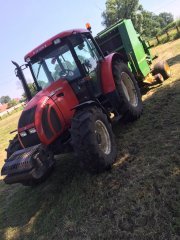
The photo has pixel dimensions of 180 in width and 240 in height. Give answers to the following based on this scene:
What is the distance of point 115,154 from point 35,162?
5.14ft

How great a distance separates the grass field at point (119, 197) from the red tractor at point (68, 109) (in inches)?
16.1

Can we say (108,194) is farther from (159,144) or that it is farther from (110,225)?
(159,144)

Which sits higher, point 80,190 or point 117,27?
point 117,27

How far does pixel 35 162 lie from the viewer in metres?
5.29

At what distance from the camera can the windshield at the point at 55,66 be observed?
6.51m

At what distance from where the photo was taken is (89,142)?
5.29 metres

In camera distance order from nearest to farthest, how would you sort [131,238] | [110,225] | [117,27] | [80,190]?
[131,238] < [110,225] < [80,190] < [117,27]

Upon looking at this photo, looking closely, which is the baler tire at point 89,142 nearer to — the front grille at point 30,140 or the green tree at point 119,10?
the front grille at point 30,140

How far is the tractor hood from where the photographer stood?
18.6ft

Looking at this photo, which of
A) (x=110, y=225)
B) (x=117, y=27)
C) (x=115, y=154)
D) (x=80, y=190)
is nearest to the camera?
(x=110, y=225)

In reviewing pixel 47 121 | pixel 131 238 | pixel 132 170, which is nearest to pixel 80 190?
pixel 132 170

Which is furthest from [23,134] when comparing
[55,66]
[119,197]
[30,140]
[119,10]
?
[119,10]

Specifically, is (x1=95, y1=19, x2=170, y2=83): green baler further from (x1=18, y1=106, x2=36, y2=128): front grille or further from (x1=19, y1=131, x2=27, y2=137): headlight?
(x1=19, y1=131, x2=27, y2=137): headlight

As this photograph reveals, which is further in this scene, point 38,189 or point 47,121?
point 38,189
